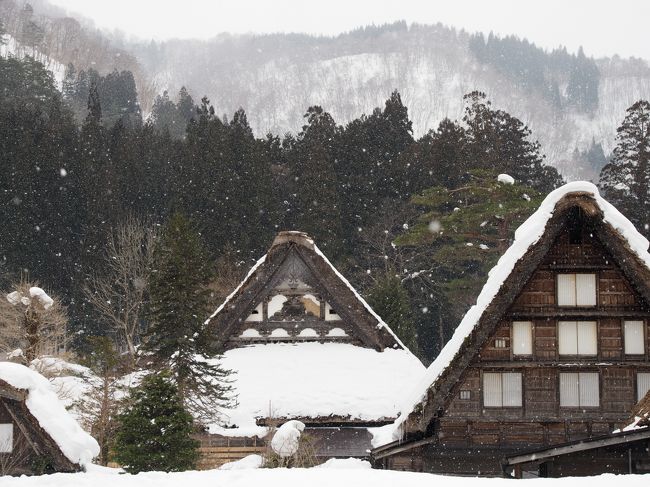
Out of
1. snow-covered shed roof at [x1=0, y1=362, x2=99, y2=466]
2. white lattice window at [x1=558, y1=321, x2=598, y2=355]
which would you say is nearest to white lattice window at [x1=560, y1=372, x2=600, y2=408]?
white lattice window at [x1=558, y1=321, x2=598, y2=355]

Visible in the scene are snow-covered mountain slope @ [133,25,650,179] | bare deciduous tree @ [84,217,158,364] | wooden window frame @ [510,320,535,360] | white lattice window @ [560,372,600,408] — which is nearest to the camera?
wooden window frame @ [510,320,535,360]

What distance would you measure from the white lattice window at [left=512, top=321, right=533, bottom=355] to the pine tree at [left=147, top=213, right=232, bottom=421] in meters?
5.88

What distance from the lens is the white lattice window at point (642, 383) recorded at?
1521 cm

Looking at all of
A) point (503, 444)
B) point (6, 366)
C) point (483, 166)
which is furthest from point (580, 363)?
point (483, 166)

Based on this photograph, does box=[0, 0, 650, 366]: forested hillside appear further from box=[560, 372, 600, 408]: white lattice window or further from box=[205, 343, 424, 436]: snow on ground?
box=[560, 372, 600, 408]: white lattice window

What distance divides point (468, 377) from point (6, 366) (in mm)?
7784

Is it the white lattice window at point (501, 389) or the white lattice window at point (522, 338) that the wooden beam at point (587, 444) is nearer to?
the white lattice window at point (501, 389)

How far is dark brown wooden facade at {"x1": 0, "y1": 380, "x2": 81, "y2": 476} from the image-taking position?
14.9m

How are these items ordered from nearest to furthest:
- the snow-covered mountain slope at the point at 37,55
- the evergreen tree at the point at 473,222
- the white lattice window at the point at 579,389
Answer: the white lattice window at the point at 579,389, the evergreen tree at the point at 473,222, the snow-covered mountain slope at the point at 37,55

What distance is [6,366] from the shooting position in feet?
50.8

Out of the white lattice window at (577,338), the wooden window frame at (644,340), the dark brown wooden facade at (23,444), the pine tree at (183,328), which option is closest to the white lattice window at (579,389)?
the white lattice window at (577,338)

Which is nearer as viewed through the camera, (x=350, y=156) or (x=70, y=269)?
(x=70, y=269)

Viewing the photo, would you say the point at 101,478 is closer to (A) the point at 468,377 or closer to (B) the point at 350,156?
(A) the point at 468,377

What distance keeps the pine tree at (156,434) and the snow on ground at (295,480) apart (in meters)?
4.08
